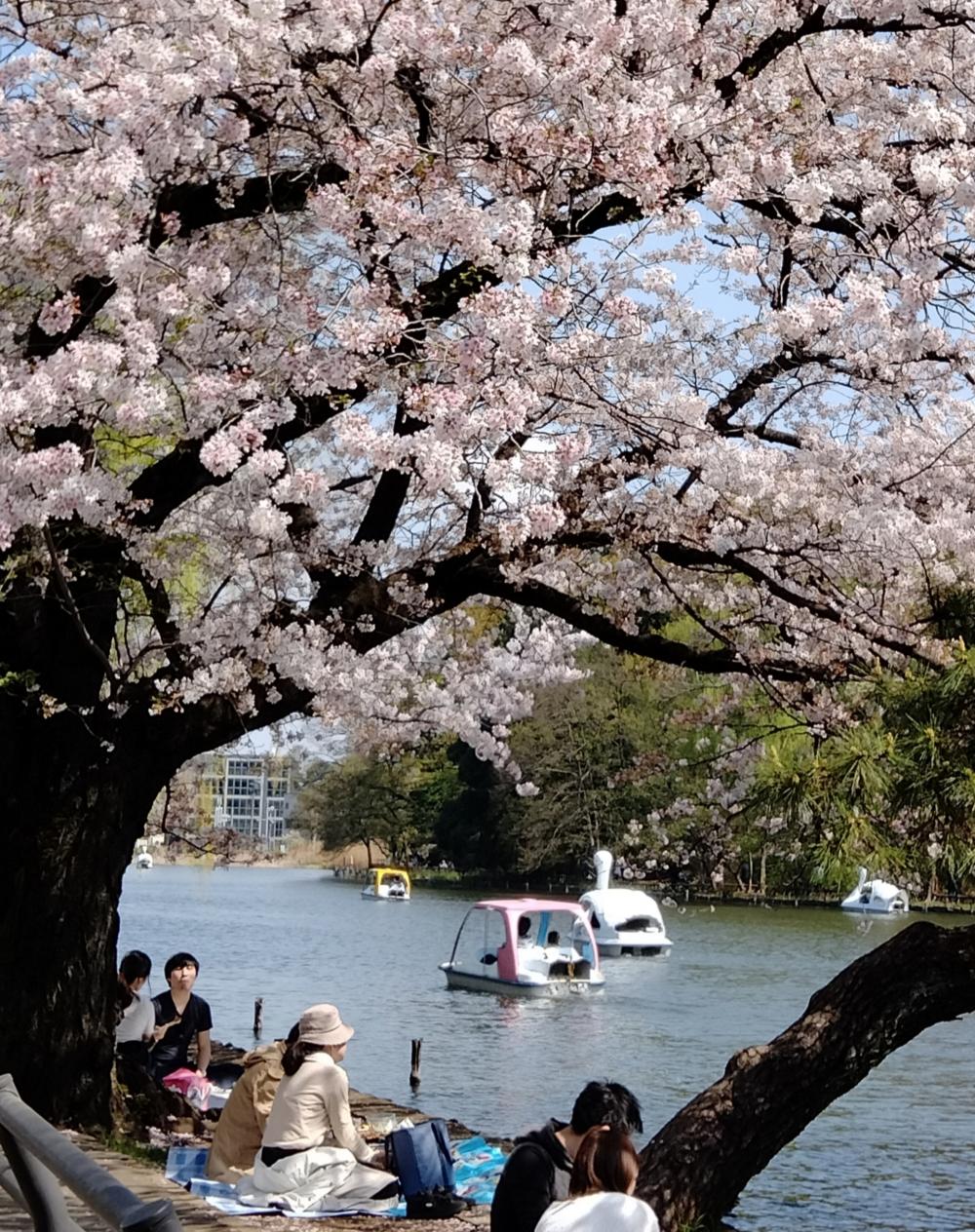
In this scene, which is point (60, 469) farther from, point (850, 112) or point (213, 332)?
point (850, 112)

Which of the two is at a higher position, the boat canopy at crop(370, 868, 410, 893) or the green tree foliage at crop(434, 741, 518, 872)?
the green tree foliage at crop(434, 741, 518, 872)

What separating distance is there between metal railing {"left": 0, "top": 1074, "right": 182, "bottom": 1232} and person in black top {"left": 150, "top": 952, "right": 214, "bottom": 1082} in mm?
7843

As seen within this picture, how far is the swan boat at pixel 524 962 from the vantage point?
109ft

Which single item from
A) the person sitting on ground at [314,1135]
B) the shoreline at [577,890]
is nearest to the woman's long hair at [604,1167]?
the person sitting on ground at [314,1135]

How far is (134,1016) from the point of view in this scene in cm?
1152

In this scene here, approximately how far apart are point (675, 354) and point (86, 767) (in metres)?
4.36

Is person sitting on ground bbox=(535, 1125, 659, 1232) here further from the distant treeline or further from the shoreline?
the shoreline

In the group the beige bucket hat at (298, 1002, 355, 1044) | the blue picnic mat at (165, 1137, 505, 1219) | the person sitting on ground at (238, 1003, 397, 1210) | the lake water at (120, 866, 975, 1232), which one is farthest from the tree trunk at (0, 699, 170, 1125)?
the lake water at (120, 866, 975, 1232)

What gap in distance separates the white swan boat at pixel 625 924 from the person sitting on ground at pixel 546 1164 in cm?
3846

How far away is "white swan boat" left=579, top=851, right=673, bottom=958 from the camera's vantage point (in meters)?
44.1

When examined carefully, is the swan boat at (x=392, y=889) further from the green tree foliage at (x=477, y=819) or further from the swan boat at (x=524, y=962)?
the swan boat at (x=524, y=962)

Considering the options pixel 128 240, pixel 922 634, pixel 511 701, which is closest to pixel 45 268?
pixel 128 240

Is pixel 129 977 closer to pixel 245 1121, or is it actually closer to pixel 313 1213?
pixel 245 1121

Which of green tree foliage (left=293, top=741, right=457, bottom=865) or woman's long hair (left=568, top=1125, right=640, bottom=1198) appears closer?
woman's long hair (left=568, top=1125, right=640, bottom=1198)
